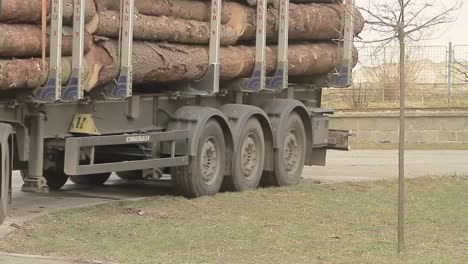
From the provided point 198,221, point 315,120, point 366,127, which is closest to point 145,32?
point 198,221

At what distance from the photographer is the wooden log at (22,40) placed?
34.8 ft

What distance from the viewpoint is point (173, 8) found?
13406 millimetres

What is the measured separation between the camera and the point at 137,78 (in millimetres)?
12797

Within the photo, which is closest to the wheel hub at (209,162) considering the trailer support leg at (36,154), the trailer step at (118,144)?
the trailer step at (118,144)

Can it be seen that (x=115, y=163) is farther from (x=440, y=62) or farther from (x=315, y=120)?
(x=440, y=62)

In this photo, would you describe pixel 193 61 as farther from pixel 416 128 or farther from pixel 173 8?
pixel 416 128

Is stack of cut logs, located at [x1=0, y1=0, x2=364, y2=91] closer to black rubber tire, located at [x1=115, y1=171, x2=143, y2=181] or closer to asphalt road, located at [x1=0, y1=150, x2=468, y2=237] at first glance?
asphalt road, located at [x1=0, y1=150, x2=468, y2=237]

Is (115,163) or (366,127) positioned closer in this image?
(115,163)

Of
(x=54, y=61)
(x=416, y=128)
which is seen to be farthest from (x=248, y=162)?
(x=416, y=128)

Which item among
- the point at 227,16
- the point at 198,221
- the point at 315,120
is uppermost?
the point at 227,16

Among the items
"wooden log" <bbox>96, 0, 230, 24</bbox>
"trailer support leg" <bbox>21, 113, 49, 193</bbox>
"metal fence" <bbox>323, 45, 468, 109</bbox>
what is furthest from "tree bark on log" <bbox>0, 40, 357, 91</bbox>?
"metal fence" <bbox>323, 45, 468, 109</bbox>

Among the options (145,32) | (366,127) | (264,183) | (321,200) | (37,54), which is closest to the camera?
(37,54)

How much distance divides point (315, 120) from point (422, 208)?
4.30m

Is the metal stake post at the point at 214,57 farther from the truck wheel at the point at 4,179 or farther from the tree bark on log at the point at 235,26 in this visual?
the truck wheel at the point at 4,179
